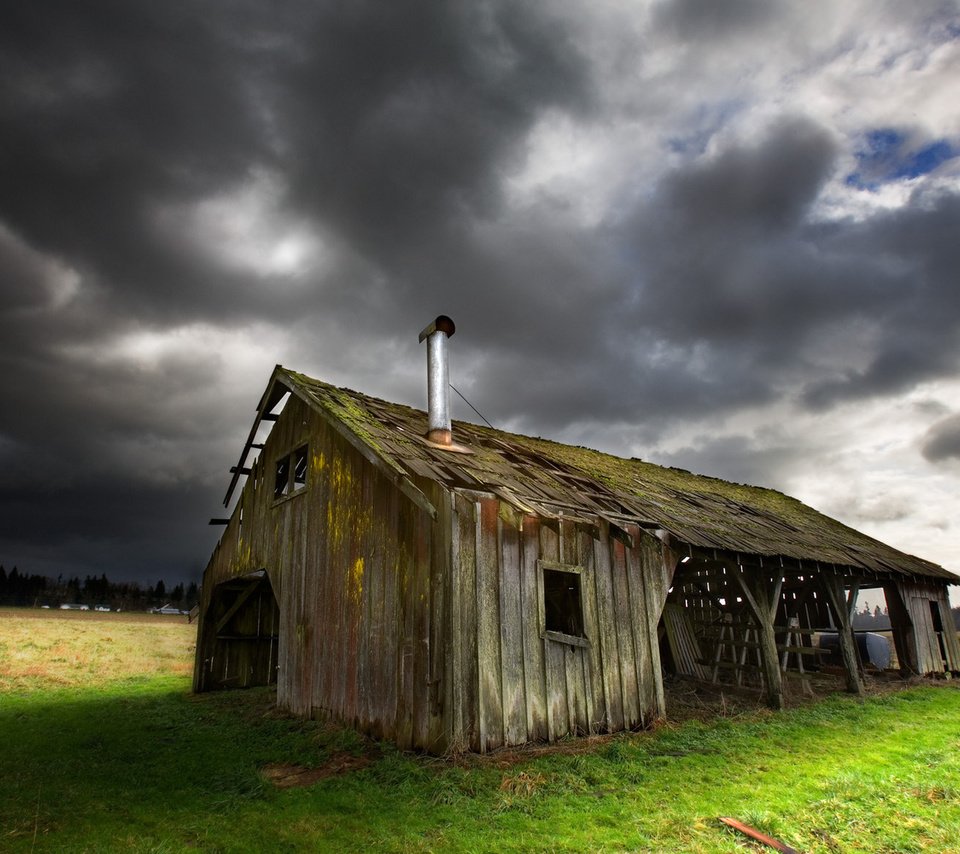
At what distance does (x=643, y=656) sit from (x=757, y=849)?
5577 mm

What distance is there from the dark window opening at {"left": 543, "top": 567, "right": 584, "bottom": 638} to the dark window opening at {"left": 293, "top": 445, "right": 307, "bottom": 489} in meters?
6.33

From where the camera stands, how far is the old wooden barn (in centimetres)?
933

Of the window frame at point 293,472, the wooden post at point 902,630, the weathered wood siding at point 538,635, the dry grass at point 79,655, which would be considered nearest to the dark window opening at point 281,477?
the window frame at point 293,472

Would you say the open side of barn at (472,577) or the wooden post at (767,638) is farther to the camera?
the wooden post at (767,638)

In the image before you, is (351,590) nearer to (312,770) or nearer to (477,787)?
(312,770)

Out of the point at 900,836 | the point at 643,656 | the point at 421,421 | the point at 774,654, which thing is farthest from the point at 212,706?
the point at 900,836

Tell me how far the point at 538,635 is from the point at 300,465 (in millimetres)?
7411

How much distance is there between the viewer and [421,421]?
48.4 feet

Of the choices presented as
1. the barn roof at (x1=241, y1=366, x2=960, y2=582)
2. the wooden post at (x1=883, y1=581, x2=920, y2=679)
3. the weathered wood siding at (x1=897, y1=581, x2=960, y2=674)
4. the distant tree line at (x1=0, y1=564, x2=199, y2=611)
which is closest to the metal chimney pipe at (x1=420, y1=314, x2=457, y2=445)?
the barn roof at (x1=241, y1=366, x2=960, y2=582)

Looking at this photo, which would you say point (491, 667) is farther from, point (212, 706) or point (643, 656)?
point (212, 706)

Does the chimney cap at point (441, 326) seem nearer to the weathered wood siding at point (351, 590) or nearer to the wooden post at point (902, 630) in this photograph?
the weathered wood siding at point (351, 590)

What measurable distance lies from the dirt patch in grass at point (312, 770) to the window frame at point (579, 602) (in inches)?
125

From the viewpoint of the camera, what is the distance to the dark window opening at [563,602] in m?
10.6

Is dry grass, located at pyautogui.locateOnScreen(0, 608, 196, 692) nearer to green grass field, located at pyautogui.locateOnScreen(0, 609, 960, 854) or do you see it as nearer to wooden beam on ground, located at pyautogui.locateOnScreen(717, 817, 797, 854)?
green grass field, located at pyautogui.locateOnScreen(0, 609, 960, 854)
